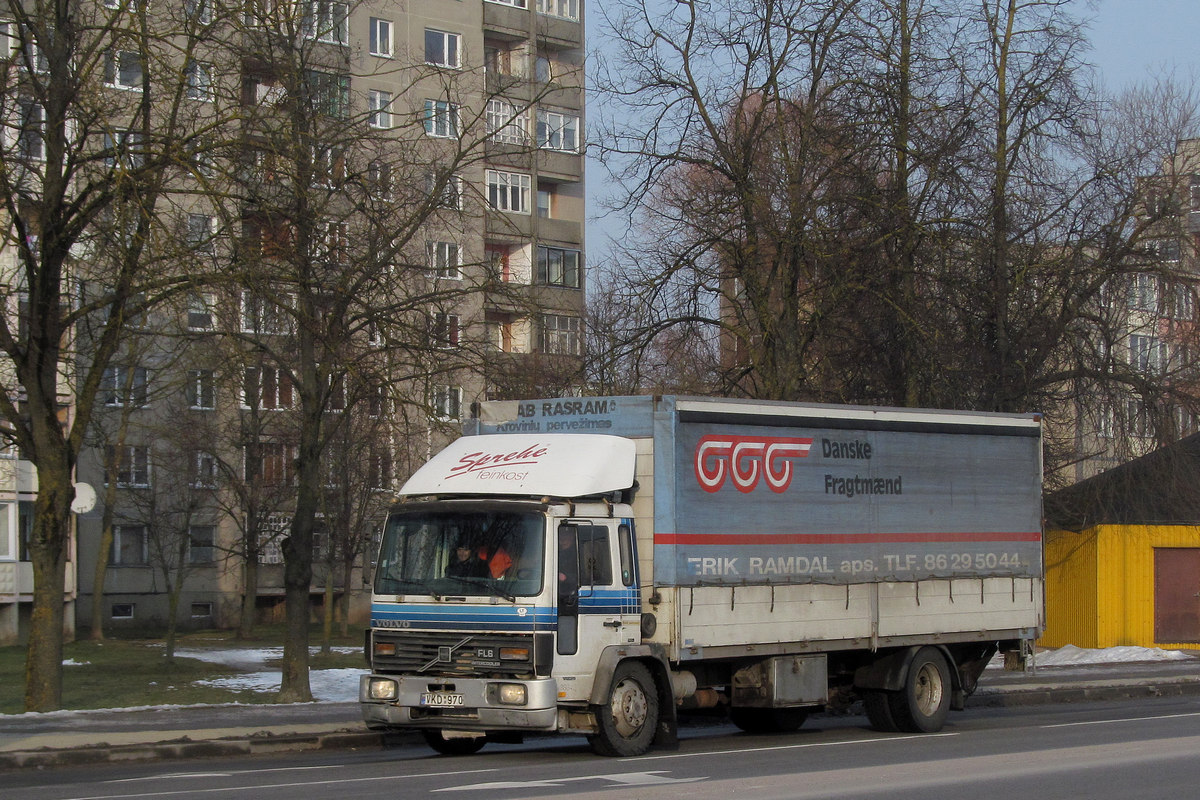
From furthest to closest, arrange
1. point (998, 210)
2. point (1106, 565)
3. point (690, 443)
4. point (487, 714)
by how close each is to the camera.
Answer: point (1106, 565), point (998, 210), point (690, 443), point (487, 714)

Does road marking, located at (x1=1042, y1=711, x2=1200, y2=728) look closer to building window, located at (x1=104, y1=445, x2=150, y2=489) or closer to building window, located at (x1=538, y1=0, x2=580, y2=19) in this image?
building window, located at (x1=104, y1=445, x2=150, y2=489)

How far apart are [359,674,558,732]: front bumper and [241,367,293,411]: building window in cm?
817

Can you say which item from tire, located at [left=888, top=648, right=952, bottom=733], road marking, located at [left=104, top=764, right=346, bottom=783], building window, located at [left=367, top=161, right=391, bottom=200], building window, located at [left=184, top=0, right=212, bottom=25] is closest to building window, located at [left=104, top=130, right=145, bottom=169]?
building window, located at [left=184, top=0, right=212, bottom=25]

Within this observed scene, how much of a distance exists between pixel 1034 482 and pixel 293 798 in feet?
34.2

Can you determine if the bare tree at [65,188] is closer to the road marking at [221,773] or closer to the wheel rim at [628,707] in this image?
the road marking at [221,773]

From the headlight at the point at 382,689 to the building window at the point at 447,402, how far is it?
659 centimetres

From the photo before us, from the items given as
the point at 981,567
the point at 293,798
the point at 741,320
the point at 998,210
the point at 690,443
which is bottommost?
the point at 293,798

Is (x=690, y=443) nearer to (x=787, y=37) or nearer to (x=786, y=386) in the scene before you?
(x=786, y=386)

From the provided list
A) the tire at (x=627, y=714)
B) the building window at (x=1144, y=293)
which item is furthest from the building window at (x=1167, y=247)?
the tire at (x=627, y=714)

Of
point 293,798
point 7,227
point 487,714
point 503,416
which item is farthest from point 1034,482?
point 7,227

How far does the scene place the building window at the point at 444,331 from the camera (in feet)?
64.0

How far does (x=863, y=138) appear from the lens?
74.5 ft

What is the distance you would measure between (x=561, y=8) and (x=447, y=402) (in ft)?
138

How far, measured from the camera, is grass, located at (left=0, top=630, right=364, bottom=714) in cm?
2484
